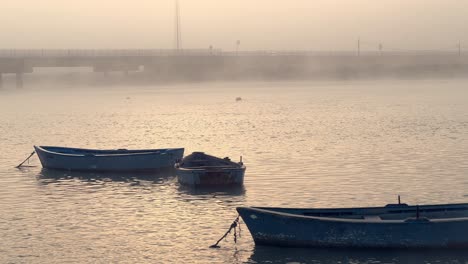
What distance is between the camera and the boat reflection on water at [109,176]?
46.1 m

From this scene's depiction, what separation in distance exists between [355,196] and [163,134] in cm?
4247

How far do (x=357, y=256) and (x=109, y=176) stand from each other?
22.9 meters

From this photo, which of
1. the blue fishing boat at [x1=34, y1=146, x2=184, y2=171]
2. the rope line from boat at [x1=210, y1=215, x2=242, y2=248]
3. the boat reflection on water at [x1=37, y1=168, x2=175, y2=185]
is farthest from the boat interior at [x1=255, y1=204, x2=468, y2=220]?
the blue fishing boat at [x1=34, y1=146, x2=184, y2=171]

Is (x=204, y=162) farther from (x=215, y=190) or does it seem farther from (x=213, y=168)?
(x=215, y=190)

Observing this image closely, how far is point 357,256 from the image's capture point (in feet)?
91.5

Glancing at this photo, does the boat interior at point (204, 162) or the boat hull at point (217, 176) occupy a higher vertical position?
the boat interior at point (204, 162)

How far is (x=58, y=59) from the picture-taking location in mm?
194000

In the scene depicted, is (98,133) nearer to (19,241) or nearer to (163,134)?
(163,134)

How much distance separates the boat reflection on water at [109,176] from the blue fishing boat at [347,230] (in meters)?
17.6

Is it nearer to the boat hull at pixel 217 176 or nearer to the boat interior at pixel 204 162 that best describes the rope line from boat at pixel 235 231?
the boat hull at pixel 217 176

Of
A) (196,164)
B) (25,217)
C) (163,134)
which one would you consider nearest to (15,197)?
(25,217)

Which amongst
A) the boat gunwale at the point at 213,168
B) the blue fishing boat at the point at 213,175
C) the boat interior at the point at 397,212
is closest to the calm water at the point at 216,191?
the blue fishing boat at the point at 213,175

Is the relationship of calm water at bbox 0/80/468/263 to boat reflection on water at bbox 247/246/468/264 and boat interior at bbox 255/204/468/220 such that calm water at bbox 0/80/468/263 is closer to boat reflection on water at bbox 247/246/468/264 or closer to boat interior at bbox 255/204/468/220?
boat reflection on water at bbox 247/246/468/264

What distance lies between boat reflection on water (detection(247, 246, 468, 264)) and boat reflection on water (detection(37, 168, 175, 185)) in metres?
18.0
